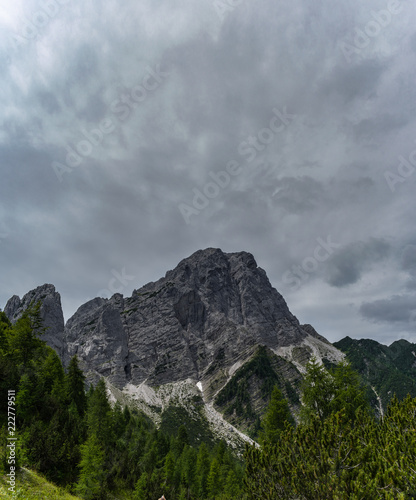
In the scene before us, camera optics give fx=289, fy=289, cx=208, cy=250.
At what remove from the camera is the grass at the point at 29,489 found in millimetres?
12945

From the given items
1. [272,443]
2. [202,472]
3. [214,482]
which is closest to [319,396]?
[272,443]

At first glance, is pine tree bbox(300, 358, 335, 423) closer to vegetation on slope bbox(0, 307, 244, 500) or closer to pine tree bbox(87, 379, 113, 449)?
vegetation on slope bbox(0, 307, 244, 500)

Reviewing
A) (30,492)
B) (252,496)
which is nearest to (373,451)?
(252,496)

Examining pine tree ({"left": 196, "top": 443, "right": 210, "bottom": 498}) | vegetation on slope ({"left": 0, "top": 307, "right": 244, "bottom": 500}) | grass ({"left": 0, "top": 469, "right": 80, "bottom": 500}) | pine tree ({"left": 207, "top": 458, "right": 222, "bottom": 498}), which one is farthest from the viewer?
pine tree ({"left": 196, "top": 443, "right": 210, "bottom": 498})

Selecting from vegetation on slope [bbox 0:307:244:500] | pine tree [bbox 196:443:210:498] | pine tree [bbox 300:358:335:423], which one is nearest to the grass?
vegetation on slope [bbox 0:307:244:500]

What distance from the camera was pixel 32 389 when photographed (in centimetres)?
2819

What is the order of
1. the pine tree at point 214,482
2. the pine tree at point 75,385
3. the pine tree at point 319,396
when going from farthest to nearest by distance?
the pine tree at point 214,482 < the pine tree at point 75,385 < the pine tree at point 319,396

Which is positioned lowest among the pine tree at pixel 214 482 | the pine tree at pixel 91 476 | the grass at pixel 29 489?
the pine tree at pixel 214 482

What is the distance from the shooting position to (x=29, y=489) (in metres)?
15.1

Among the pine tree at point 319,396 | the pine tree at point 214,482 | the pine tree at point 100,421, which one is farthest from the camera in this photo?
the pine tree at point 214,482

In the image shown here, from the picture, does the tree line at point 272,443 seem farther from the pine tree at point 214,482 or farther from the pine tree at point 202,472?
the pine tree at point 202,472

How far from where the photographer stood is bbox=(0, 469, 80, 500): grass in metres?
12.9

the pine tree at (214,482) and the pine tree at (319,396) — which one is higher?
the pine tree at (319,396)

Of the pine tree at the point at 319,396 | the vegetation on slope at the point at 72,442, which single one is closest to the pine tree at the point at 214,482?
the vegetation on slope at the point at 72,442
